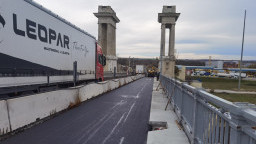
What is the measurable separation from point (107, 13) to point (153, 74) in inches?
1100

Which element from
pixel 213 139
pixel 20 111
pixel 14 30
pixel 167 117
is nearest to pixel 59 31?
pixel 14 30

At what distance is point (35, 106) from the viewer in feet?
23.0

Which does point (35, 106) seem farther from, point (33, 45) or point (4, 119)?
point (33, 45)

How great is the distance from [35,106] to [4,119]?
1460 millimetres

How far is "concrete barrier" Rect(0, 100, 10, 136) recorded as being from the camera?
547 centimetres

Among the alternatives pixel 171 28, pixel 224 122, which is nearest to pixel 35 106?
pixel 224 122

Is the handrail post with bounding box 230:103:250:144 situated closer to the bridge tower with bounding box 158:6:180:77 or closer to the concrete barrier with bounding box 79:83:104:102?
the concrete barrier with bounding box 79:83:104:102

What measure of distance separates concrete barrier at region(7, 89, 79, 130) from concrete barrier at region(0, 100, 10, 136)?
165 millimetres

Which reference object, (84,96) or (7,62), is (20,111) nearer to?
(7,62)

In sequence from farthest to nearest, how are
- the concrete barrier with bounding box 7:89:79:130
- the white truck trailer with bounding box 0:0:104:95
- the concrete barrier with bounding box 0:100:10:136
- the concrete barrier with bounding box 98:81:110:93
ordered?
the concrete barrier with bounding box 98:81:110:93 < the white truck trailer with bounding box 0:0:104:95 < the concrete barrier with bounding box 7:89:79:130 < the concrete barrier with bounding box 0:100:10:136

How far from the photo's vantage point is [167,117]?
25.6 ft

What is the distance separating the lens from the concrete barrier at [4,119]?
5.47 m

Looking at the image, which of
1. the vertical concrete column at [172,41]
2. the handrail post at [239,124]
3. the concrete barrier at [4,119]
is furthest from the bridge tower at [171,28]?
the handrail post at [239,124]

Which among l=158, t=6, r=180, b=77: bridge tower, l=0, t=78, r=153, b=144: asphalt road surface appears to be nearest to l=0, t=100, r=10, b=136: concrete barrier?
l=0, t=78, r=153, b=144: asphalt road surface
